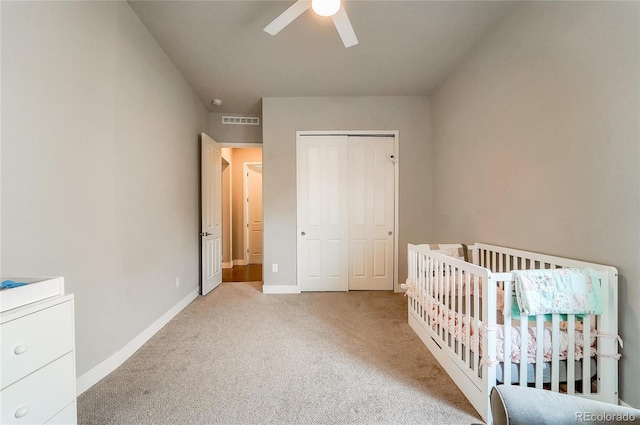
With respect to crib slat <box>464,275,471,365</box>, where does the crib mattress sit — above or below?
below

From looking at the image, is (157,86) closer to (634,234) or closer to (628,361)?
(634,234)

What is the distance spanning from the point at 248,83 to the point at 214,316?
2638 millimetres

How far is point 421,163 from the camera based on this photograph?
3430 mm

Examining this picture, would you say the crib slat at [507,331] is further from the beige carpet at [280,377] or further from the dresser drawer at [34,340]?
the dresser drawer at [34,340]

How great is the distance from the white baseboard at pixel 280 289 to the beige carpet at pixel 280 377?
73cm

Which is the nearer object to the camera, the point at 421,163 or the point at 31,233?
the point at 31,233

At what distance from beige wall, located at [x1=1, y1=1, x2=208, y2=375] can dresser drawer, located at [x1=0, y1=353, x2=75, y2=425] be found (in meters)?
0.53

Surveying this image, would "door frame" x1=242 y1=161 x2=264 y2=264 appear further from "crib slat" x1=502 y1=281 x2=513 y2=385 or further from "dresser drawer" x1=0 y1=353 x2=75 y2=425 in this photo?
"crib slat" x1=502 y1=281 x2=513 y2=385

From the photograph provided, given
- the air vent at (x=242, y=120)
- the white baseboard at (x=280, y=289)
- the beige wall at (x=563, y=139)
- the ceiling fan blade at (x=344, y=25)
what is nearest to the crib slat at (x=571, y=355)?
the beige wall at (x=563, y=139)

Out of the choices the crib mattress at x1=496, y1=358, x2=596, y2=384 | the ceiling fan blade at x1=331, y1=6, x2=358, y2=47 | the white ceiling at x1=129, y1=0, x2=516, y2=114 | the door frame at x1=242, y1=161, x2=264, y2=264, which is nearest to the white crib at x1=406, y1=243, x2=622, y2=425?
the crib mattress at x1=496, y1=358, x2=596, y2=384

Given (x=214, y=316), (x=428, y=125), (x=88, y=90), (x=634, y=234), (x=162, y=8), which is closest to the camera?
(x=634, y=234)

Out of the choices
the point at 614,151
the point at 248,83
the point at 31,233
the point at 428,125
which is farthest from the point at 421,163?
the point at 31,233

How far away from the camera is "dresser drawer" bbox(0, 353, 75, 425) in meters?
0.84

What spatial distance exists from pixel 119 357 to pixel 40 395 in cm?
102
